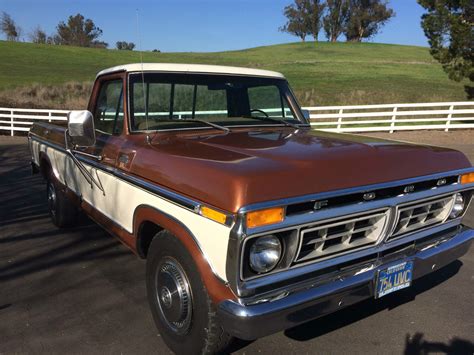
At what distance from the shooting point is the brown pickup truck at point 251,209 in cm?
233

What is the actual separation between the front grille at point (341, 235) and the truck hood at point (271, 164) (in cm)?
21

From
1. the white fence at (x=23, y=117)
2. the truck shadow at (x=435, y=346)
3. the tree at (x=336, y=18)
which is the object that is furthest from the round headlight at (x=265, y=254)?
the tree at (x=336, y=18)

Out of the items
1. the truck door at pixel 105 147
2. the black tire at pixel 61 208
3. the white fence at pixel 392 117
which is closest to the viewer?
the truck door at pixel 105 147

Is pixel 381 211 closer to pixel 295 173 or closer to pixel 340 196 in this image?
pixel 340 196

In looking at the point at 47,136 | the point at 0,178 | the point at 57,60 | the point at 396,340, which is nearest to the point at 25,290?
the point at 47,136

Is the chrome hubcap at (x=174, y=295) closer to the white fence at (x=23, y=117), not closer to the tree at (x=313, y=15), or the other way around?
the white fence at (x=23, y=117)

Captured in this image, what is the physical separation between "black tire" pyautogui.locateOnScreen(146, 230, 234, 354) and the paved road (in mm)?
262

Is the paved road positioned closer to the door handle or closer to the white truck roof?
the door handle

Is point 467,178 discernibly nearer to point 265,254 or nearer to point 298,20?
point 265,254

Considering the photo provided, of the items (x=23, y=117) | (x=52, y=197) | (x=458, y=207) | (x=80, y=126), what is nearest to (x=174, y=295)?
(x=80, y=126)

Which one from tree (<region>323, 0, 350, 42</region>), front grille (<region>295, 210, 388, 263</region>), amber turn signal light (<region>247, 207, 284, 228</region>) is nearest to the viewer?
amber turn signal light (<region>247, 207, 284, 228</region>)

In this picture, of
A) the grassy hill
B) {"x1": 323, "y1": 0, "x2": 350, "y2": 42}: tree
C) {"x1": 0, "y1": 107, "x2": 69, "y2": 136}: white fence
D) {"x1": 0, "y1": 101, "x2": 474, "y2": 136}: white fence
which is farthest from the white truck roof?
{"x1": 323, "y1": 0, "x2": 350, "y2": 42}: tree

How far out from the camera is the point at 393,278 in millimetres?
2764

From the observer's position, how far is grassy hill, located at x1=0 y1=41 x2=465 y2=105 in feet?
83.5
